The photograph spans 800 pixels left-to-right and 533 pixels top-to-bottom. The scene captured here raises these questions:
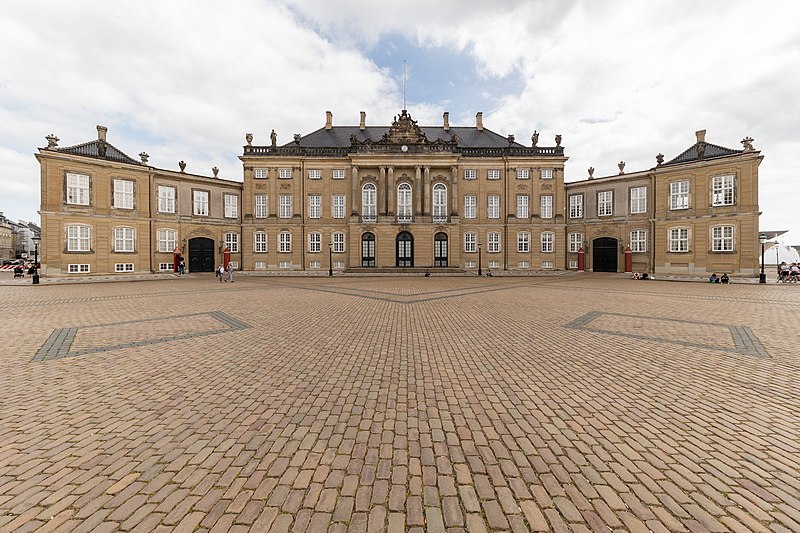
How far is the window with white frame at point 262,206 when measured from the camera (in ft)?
122

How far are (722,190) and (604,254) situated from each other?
11.0m

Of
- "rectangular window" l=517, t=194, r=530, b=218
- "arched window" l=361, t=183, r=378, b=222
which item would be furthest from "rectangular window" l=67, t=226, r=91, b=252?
"rectangular window" l=517, t=194, r=530, b=218

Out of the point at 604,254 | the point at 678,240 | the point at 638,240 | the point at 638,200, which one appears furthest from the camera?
the point at 604,254

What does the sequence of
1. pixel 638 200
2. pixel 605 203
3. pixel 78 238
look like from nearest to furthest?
pixel 78 238, pixel 638 200, pixel 605 203

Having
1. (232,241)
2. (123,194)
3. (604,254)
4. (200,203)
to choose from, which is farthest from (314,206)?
(604,254)

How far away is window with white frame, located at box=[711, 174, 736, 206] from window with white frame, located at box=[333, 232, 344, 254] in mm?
36972

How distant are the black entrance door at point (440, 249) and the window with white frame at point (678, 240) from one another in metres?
22.5

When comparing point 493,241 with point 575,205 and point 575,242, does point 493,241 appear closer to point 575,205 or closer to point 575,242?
point 575,242

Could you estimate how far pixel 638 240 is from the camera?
33.9m

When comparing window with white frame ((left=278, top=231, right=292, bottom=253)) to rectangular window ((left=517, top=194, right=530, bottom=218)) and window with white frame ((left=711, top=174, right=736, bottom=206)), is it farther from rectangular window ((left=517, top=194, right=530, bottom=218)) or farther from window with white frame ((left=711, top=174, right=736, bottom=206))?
window with white frame ((left=711, top=174, right=736, bottom=206))

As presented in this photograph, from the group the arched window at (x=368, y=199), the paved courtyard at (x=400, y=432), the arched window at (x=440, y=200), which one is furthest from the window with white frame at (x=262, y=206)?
the paved courtyard at (x=400, y=432)

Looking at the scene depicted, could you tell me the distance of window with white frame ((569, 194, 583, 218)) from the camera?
3747cm

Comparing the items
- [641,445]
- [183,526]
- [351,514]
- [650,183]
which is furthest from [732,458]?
[650,183]

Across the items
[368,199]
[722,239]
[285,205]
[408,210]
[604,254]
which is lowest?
[604,254]
